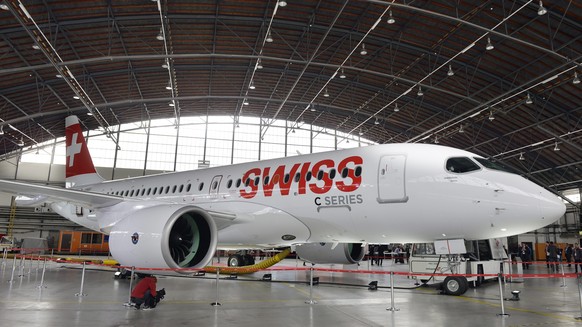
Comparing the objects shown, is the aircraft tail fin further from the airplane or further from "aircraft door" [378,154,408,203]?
"aircraft door" [378,154,408,203]

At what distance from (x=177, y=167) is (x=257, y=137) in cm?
677

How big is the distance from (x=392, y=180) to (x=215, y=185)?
15.7 feet

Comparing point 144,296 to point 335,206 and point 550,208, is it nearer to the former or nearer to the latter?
point 335,206

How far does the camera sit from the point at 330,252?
1127 centimetres

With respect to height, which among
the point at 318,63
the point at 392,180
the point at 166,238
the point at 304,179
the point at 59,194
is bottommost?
the point at 166,238

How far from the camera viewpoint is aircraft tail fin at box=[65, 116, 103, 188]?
17.2 meters

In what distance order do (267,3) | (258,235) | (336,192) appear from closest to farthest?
(336,192), (258,235), (267,3)

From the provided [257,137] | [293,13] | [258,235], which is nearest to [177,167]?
[257,137]

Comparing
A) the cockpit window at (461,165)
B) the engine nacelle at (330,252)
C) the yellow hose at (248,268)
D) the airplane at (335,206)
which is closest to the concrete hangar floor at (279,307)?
the engine nacelle at (330,252)

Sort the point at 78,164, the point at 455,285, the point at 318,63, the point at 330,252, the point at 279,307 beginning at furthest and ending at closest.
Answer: the point at 318,63
the point at 78,164
the point at 330,252
the point at 455,285
the point at 279,307

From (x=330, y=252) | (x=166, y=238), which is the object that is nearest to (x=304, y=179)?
(x=330, y=252)

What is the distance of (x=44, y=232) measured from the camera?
35.8m

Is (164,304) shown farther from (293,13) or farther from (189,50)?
(189,50)

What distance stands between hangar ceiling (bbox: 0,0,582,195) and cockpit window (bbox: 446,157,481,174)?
8616 mm
